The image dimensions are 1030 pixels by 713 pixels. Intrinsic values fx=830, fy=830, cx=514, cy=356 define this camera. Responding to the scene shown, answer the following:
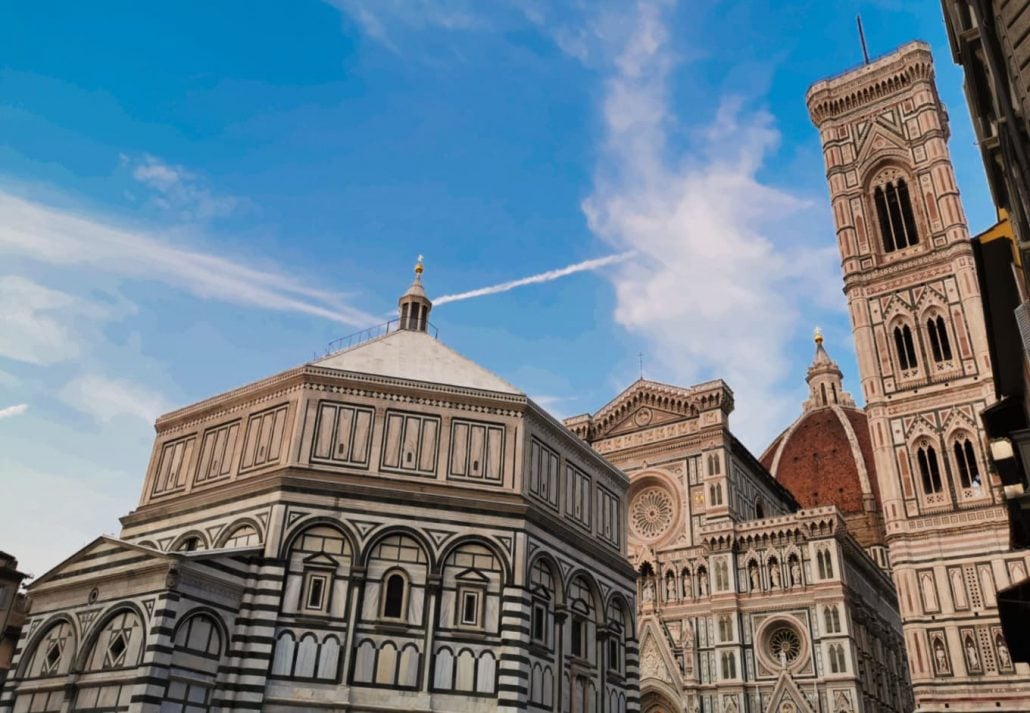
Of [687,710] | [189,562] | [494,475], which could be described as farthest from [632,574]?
[687,710]

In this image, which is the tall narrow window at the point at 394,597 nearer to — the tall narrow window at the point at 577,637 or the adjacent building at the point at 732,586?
the tall narrow window at the point at 577,637

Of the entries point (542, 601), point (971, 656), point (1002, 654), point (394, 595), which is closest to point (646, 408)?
point (971, 656)

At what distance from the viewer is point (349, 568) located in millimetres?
20797

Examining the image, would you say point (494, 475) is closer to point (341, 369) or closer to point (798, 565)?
point (341, 369)

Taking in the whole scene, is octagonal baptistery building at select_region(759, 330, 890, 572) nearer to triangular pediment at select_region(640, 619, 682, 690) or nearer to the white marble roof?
triangular pediment at select_region(640, 619, 682, 690)

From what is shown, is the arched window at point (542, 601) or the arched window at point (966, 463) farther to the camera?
the arched window at point (966, 463)

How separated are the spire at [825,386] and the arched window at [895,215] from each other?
48.4 metres

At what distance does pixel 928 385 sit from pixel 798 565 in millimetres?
10875

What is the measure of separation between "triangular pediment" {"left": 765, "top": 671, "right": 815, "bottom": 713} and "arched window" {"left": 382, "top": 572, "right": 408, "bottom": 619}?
83.4ft

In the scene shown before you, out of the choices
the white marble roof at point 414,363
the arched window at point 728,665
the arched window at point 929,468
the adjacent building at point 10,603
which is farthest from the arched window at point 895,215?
the adjacent building at point 10,603

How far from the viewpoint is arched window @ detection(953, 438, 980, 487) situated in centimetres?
3734

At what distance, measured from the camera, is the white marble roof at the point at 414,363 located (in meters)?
24.2

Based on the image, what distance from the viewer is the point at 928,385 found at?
40.0 m

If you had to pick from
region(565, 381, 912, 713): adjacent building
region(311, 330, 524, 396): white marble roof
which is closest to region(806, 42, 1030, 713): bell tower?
region(565, 381, 912, 713): adjacent building
